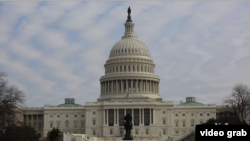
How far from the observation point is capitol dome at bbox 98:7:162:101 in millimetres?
158125

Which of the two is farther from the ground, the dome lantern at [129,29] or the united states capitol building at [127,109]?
the dome lantern at [129,29]

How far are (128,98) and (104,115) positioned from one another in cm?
1052

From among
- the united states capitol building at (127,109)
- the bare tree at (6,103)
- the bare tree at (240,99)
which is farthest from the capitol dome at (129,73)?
the bare tree at (6,103)

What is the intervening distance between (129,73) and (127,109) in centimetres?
1551

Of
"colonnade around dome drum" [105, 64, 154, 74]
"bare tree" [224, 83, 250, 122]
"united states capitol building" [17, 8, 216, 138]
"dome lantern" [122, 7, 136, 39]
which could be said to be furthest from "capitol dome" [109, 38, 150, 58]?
"bare tree" [224, 83, 250, 122]

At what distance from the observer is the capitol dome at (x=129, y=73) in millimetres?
158125

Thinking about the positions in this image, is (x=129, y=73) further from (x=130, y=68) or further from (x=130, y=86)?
(x=130, y=86)

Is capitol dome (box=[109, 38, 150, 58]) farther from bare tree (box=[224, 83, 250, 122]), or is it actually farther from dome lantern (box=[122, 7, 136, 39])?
bare tree (box=[224, 83, 250, 122])

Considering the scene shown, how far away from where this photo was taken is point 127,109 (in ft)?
488

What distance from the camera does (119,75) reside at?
159m

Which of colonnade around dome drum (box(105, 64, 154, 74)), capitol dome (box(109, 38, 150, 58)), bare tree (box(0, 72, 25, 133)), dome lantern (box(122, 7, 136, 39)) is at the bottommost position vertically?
bare tree (box(0, 72, 25, 133))

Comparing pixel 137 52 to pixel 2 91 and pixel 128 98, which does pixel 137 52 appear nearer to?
pixel 128 98

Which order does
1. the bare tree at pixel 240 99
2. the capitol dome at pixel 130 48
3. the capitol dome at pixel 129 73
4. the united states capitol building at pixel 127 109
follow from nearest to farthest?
the bare tree at pixel 240 99
the united states capitol building at pixel 127 109
the capitol dome at pixel 129 73
the capitol dome at pixel 130 48

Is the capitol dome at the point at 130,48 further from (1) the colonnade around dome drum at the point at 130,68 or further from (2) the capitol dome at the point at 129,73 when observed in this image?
(1) the colonnade around dome drum at the point at 130,68
